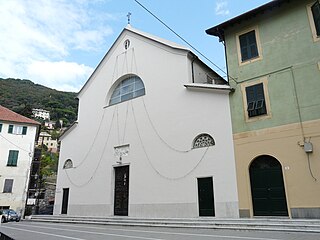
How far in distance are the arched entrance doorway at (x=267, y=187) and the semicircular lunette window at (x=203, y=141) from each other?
89.5 inches

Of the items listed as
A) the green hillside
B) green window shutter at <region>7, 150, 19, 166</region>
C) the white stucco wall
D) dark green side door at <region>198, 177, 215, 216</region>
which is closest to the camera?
dark green side door at <region>198, 177, 215, 216</region>

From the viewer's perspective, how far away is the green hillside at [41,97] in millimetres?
83419

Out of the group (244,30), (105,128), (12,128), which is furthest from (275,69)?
(12,128)

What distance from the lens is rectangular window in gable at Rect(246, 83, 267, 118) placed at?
11.3m

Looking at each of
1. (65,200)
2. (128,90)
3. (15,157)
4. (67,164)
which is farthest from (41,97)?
(128,90)

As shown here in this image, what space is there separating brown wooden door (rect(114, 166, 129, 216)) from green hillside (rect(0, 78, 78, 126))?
7167cm

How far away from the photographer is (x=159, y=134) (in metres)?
14.6

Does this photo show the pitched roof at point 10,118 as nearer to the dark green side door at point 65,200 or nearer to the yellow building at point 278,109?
the dark green side door at point 65,200

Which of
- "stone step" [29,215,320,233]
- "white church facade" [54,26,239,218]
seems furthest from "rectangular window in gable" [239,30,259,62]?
"stone step" [29,215,320,233]

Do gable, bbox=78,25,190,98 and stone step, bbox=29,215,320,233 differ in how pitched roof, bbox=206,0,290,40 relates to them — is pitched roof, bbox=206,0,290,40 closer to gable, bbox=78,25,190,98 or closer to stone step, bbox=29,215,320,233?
gable, bbox=78,25,190,98

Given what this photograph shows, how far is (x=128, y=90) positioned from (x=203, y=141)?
7337 mm

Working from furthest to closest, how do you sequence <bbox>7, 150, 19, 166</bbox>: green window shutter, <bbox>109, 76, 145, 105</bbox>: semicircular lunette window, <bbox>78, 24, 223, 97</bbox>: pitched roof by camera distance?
<bbox>7, 150, 19, 166</bbox>: green window shutter, <bbox>109, 76, 145, 105</bbox>: semicircular lunette window, <bbox>78, 24, 223, 97</bbox>: pitched roof

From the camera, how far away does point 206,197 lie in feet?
39.5

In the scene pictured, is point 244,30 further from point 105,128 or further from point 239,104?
point 105,128
